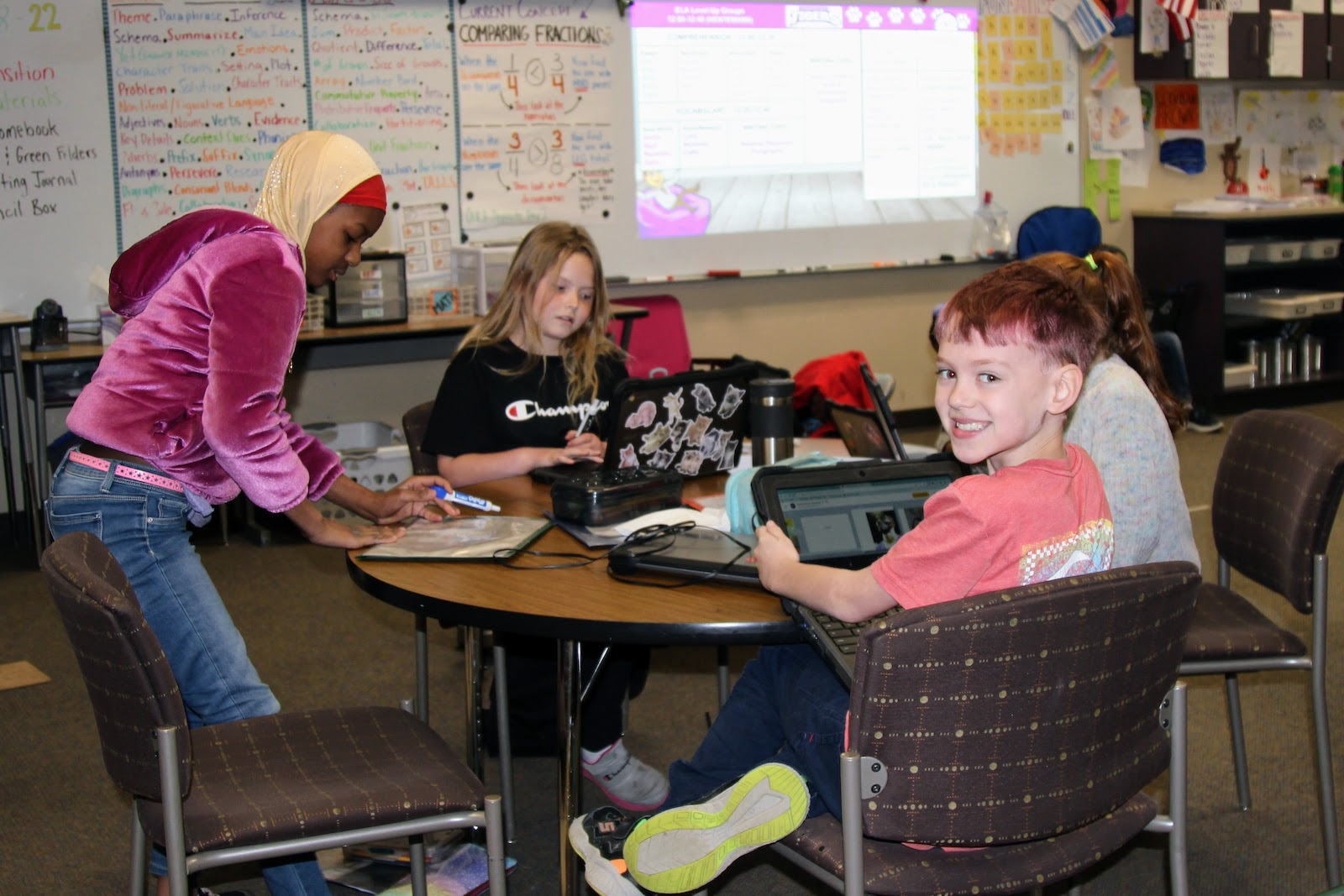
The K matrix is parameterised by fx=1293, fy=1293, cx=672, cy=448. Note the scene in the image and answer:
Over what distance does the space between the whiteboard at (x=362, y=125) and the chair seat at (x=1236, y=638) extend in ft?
11.7

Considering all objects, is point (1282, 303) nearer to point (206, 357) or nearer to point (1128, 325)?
point (1128, 325)

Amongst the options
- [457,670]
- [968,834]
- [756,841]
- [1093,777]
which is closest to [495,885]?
[756,841]

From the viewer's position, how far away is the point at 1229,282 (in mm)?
6785

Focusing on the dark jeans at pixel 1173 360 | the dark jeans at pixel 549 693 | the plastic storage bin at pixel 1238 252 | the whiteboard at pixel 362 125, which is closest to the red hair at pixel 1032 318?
the dark jeans at pixel 549 693

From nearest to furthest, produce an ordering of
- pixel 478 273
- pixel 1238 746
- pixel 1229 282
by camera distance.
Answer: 1. pixel 1238 746
2. pixel 478 273
3. pixel 1229 282

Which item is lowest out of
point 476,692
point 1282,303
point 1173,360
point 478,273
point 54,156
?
point 476,692

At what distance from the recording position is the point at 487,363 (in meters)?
2.60

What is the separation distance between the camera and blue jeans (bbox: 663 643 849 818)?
153 centimetres

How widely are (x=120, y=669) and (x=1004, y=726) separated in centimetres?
92

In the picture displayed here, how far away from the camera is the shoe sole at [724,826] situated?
139 cm

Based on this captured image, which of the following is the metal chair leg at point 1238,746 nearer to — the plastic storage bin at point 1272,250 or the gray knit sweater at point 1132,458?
the gray knit sweater at point 1132,458

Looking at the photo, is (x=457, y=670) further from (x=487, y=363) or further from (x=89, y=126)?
(x=89, y=126)

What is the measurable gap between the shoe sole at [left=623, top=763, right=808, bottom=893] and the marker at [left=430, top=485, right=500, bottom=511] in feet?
2.51

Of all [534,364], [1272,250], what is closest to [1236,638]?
[534,364]
